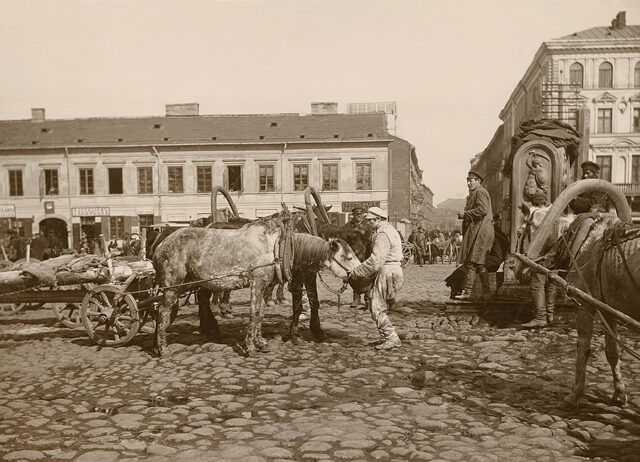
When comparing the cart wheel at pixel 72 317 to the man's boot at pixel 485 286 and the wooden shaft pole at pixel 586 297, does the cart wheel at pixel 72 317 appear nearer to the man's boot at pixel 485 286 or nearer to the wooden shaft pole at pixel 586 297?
the man's boot at pixel 485 286

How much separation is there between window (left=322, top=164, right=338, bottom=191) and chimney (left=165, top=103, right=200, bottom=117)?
34.7 ft

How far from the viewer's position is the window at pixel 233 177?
1428 inches

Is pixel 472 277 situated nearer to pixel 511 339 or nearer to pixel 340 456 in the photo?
pixel 511 339

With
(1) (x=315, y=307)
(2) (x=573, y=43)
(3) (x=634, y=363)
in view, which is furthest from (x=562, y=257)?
(2) (x=573, y=43)

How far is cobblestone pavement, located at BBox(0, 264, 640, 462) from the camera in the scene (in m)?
4.08

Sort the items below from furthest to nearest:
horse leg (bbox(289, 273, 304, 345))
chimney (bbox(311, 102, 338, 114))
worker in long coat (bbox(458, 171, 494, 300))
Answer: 1. chimney (bbox(311, 102, 338, 114))
2. worker in long coat (bbox(458, 171, 494, 300))
3. horse leg (bbox(289, 273, 304, 345))

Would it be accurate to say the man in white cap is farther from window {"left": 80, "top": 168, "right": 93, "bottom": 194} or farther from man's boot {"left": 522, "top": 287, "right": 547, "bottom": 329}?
window {"left": 80, "top": 168, "right": 93, "bottom": 194}

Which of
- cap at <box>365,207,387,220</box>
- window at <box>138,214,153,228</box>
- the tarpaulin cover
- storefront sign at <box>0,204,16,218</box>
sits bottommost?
window at <box>138,214,153,228</box>

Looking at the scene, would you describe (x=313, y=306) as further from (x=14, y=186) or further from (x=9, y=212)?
(x=14, y=186)

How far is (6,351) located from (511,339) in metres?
7.10

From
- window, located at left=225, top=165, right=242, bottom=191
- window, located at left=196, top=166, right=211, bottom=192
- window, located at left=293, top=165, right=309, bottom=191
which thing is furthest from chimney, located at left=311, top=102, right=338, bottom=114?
window, located at left=196, top=166, right=211, bottom=192

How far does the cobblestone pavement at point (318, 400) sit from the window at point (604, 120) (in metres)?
7.25

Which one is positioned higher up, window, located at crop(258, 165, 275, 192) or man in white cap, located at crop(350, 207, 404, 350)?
window, located at crop(258, 165, 275, 192)

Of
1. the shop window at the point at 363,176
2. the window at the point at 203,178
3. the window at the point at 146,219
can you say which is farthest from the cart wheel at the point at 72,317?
the shop window at the point at 363,176
